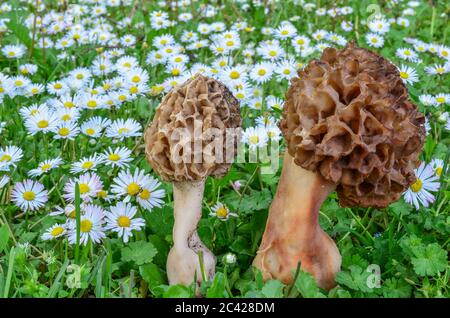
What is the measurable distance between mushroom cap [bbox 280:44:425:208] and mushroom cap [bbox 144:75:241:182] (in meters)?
0.25

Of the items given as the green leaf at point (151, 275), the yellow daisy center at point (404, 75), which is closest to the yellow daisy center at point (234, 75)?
the yellow daisy center at point (404, 75)

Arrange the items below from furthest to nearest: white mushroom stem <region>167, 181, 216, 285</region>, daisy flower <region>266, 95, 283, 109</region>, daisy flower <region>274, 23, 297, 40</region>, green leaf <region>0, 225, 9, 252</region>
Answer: daisy flower <region>274, 23, 297, 40</region>
daisy flower <region>266, 95, 283, 109</region>
green leaf <region>0, 225, 9, 252</region>
white mushroom stem <region>167, 181, 216, 285</region>

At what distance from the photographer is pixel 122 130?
2912 mm

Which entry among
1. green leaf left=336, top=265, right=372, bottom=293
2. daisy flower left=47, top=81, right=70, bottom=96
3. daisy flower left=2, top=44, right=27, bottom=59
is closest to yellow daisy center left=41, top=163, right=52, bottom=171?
daisy flower left=47, top=81, right=70, bottom=96

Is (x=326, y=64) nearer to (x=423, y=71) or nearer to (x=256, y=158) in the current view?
(x=256, y=158)

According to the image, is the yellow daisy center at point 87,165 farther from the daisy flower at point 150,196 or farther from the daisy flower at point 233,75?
the daisy flower at point 233,75

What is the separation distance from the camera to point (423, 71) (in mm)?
3773

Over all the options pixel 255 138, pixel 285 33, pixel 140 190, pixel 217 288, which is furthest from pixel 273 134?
pixel 285 33

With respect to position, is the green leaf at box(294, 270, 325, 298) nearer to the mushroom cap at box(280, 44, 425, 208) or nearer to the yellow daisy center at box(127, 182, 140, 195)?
the mushroom cap at box(280, 44, 425, 208)

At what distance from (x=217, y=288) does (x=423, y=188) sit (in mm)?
1075

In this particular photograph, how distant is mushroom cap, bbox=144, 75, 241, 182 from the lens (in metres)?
1.97

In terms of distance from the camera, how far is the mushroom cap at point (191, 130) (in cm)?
197

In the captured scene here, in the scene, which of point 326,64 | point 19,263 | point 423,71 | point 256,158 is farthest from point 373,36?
point 19,263

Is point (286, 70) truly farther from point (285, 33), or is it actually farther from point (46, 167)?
point (46, 167)
